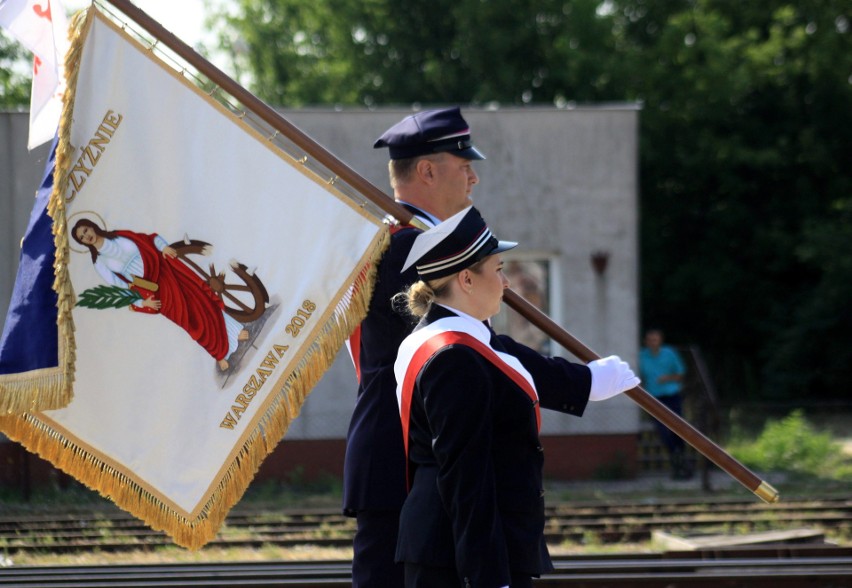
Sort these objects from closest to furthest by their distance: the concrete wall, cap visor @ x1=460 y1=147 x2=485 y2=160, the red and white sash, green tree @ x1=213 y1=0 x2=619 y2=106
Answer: the red and white sash
cap visor @ x1=460 y1=147 x2=485 y2=160
the concrete wall
green tree @ x1=213 y1=0 x2=619 y2=106

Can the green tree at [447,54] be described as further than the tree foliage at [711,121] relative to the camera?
Yes

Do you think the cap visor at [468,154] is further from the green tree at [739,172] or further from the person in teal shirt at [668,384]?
the green tree at [739,172]

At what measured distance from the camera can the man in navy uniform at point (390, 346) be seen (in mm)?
3840

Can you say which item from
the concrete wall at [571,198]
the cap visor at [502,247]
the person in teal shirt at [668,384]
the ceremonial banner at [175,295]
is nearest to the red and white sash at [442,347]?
the cap visor at [502,247]

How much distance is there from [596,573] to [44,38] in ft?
14.9

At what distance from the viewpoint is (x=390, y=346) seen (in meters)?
3.95

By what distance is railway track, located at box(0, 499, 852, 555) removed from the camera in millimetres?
9578

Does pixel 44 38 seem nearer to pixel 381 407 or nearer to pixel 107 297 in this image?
pixel 107 297

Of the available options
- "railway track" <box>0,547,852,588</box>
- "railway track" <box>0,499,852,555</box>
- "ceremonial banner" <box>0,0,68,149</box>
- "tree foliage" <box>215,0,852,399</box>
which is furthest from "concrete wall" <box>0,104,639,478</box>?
"tree foliage" <box>215,0,852,399</box>

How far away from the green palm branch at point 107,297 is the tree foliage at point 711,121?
2533 centimetres

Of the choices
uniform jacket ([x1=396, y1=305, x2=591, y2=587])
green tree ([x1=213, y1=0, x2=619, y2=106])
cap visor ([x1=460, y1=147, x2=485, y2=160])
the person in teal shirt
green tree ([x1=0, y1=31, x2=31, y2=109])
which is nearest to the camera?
uniform jacket ([x1=396, y1=305, x2=591, y2=587])

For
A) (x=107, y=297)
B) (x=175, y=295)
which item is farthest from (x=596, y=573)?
(x=107, y=297)

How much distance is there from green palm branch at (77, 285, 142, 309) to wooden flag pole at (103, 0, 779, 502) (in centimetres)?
77

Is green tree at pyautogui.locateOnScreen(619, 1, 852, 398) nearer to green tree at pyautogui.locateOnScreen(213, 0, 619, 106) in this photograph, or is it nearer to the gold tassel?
green tree at pyautogui.locateOnScreen(213, 0, 619, 106)
